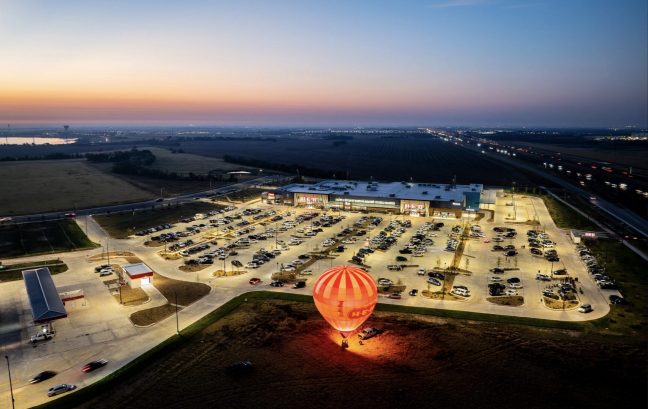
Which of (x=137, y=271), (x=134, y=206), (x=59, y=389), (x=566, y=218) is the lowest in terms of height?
(x=59, y=389)

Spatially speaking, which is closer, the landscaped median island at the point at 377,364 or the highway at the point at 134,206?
the landscaped median island at the point at 377,364

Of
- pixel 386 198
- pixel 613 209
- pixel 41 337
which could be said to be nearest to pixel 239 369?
pixel 41 337

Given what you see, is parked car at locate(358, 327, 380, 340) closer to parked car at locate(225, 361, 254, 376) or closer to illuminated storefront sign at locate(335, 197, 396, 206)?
parked car at locate(225, 361, 254, 376)

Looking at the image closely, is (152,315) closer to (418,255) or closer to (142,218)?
(418,255)

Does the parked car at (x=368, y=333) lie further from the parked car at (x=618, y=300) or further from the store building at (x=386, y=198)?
the store building at (x=386, y=198)

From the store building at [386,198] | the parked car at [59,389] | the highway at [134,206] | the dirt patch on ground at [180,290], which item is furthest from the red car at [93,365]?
the store building at [386,198]

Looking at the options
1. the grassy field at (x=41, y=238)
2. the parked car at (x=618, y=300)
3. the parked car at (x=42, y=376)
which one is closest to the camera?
the parked car at (x=42, y=376)

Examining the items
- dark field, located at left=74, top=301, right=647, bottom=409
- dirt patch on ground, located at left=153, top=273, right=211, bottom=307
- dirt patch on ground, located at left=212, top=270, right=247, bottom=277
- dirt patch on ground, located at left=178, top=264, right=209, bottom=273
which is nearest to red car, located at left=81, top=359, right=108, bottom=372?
dark field, located at left=74, top=301, right=647, bottom=409
